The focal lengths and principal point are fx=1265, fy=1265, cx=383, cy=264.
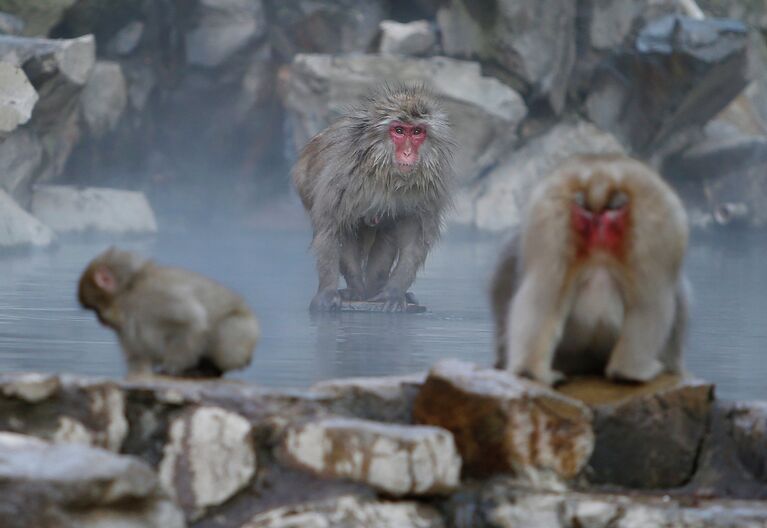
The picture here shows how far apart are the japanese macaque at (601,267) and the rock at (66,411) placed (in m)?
0.94

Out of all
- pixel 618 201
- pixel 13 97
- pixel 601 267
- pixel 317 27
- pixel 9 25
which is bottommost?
pixel 601 267

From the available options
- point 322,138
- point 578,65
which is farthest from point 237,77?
point 322,138

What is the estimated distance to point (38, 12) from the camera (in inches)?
567

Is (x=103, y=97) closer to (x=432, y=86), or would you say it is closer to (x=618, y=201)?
(x=432, y=86)

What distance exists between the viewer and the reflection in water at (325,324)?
4.46 m

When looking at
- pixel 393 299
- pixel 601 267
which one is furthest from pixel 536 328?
pixel 393 299

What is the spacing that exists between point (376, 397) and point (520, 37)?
44.2ft

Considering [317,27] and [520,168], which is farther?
[317,27]

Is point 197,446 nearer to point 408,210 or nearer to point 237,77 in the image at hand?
point 408,210

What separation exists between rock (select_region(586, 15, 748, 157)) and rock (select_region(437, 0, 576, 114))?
27.3 inches

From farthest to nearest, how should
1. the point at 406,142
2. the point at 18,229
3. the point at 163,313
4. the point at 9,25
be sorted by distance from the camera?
1. the point at 9,25
2. the point at 18,229
3. the point at 406,142
4. the point at 163,313

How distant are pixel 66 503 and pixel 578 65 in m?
15.2

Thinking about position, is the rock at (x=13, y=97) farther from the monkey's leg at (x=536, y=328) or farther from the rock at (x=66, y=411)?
the monkey's leg at (x=536, y=328)

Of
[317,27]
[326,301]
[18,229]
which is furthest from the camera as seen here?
[317,27]
